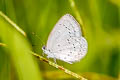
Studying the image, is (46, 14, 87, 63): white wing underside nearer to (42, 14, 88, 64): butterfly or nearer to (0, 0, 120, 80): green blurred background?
(42, 14, 88, 64): butterfly

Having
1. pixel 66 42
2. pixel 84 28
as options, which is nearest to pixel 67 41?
pixel 66 42

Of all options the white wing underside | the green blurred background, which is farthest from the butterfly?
the green blurred background

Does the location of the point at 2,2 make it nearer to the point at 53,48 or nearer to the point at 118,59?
the point at 53,48

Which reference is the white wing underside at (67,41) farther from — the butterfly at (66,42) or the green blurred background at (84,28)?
the green blurred background at (84,28)

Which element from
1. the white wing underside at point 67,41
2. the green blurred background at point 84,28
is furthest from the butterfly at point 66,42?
the green blurred background at point 84,28

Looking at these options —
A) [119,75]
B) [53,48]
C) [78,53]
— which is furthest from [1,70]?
[119,75]

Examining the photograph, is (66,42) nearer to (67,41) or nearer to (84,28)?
(67,41)

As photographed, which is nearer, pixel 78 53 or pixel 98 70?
pixel 78 53
